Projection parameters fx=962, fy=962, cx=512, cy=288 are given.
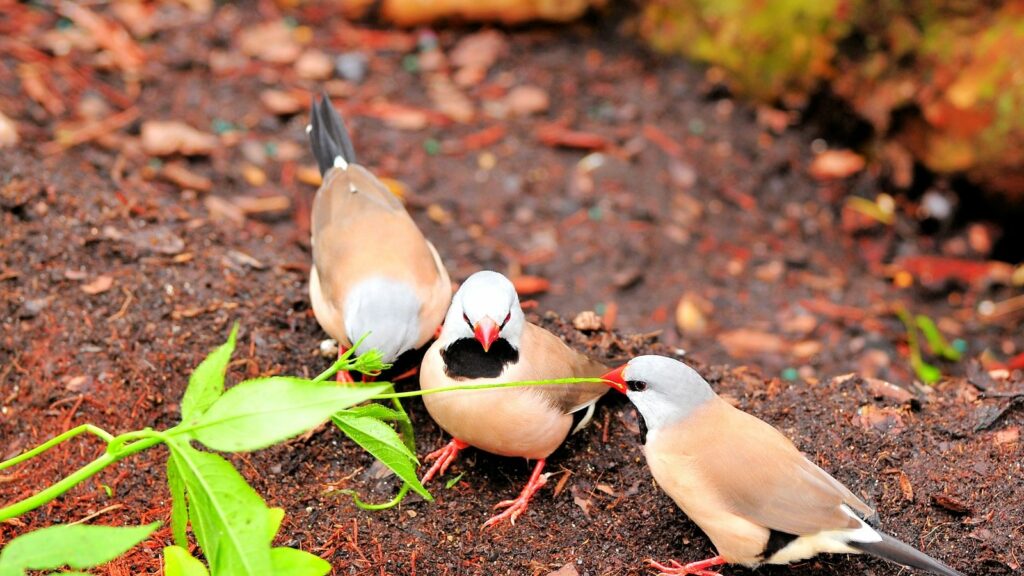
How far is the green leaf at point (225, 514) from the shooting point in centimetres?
249

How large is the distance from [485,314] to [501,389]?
0.95ft

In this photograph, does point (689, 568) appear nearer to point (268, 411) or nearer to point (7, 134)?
point (268, 411)

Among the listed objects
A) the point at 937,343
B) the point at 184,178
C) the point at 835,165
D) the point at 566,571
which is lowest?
the point at 937,343

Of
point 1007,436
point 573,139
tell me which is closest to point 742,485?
point 1007,436

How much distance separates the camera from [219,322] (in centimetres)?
444

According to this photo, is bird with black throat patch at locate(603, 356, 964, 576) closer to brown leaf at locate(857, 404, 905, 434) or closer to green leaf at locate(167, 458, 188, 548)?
brown leaf at locate(857, 404, 905, 434)

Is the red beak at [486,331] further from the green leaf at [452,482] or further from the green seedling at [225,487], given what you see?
the green seedling at [225,487]

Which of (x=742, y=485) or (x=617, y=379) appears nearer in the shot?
(x=742, y=485)

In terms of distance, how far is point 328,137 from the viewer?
509cm

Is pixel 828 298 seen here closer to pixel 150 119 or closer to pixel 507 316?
pixel 507 316

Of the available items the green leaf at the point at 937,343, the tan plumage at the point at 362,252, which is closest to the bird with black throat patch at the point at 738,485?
the tan plumage at the point at 362,252

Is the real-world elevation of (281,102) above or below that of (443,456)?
below

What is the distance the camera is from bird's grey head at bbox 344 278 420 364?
397cm

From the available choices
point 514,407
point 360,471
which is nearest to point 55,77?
point 360,471
